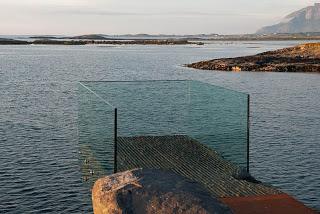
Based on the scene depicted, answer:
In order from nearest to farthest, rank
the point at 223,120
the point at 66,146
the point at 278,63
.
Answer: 1. the point at 223,120
2. the point at 66,146
3. the point at 278,63

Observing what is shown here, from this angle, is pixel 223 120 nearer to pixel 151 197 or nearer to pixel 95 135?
pixel 95 135

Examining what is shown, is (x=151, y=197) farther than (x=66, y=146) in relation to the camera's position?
No

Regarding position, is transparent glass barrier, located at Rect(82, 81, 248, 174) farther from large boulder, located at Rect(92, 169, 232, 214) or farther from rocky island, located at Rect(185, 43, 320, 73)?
rocky island, located at Rect(185, 43, 320, 73)

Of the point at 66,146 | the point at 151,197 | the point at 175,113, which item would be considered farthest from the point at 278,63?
the point at 151,197

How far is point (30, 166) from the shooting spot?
2891 centimetres

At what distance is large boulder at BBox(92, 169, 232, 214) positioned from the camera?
13.6 metres

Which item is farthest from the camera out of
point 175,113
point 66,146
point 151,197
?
point 66,146

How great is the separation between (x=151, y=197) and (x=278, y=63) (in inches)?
3995

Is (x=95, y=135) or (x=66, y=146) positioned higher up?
(x=95, y=135)

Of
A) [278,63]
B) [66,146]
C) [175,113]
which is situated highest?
[278,63]

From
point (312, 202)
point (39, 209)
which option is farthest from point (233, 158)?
point (39, 209)

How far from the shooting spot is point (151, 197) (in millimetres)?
13781

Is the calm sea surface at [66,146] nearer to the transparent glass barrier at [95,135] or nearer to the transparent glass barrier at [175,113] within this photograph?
the transparent glass barrier at [95,135]

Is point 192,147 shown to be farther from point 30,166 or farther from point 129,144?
point 30,166
